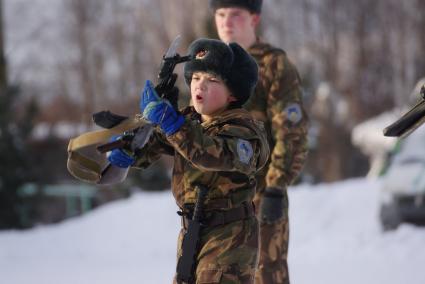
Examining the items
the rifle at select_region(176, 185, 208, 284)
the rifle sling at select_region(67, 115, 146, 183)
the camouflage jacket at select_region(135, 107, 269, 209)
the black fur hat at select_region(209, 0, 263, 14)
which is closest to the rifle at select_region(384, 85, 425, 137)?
the camouflage jacket at select_region(135, 107, 269, 209)

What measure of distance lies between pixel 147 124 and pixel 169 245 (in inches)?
253

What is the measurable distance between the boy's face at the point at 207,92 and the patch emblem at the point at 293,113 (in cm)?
120

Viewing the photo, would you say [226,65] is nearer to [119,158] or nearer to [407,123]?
[119,158]

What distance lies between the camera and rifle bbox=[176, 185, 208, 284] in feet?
10.6

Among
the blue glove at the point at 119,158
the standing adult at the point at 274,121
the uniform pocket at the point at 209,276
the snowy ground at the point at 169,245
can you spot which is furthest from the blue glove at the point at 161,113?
the snowy ground at the point at 169,245

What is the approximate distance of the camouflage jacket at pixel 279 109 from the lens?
439 centimetres

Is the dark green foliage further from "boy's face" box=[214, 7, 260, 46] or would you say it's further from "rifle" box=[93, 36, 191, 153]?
"rifle" box=[93, 36, 191, 153]

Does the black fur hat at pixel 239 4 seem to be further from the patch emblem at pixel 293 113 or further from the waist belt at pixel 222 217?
the waist belt at pixel 222 217

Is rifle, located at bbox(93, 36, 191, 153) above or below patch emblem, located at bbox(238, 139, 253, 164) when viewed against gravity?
above

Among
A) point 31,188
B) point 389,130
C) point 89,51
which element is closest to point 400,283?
point 389,130

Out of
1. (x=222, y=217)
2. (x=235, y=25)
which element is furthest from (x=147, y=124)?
(x=235, y=25)

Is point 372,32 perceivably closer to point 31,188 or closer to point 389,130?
point 31,188

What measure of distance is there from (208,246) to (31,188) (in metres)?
9.70

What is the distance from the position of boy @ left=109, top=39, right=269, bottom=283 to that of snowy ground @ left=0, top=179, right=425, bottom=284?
322 centimetres
